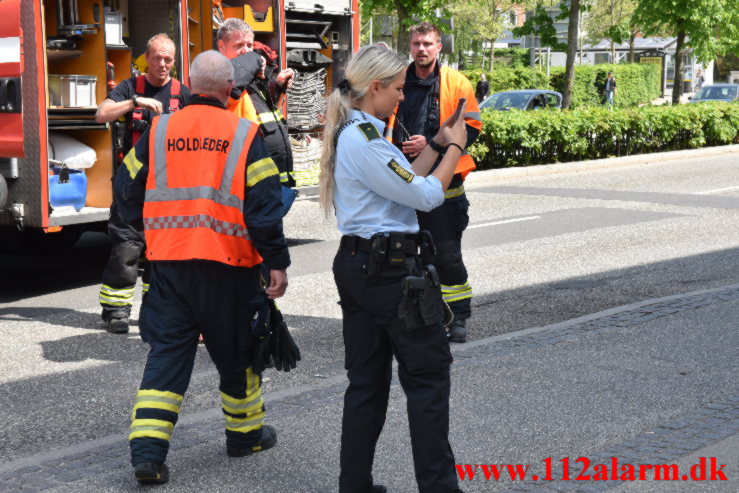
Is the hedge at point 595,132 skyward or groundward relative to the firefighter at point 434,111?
groundward

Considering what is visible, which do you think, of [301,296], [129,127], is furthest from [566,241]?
[129,127]

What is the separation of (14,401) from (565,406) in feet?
9.29

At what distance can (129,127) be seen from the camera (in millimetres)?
7559

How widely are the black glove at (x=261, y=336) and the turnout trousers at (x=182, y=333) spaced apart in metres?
0.03

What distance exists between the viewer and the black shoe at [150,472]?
4357 mm

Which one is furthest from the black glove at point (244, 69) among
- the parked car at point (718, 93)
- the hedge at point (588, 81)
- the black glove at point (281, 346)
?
the hedge at point (588, 81)

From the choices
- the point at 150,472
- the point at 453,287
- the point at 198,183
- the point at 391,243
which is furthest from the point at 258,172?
the point at 453,287

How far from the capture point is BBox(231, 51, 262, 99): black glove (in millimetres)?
6555

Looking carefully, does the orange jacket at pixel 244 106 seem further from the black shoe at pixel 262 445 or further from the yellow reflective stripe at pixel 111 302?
the black shoe at pixel 262 445

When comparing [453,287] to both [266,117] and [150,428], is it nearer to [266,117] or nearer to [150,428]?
[266,117]

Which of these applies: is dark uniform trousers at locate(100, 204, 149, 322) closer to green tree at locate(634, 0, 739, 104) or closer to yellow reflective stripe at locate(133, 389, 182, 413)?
yellow reflective stripe at locate(133, 389, 182, 413)

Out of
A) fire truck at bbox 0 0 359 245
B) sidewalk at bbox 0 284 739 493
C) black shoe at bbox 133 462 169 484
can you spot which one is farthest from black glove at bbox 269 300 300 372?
fire truck at bbox 0 0 359 245

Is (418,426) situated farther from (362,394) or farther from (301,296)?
(301,296)

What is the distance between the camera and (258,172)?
4.54 meters
